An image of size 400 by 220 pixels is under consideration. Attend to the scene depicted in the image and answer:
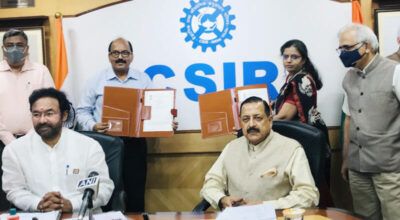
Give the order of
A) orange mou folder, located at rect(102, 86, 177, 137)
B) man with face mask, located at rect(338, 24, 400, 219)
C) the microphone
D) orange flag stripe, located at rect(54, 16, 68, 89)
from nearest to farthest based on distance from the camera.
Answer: the microphone, man with face mask, located at rect(338, 24, 400, 219), orange mou folder, located at rect(102, 86, 177, 137), orange flag stripe, located at rect(54, 16, 68, 89)

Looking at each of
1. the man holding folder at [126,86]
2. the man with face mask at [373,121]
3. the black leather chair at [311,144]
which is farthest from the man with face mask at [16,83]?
the man with face mask at [373,121]

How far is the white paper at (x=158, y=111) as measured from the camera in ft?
11.7

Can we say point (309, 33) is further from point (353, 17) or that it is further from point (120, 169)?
point (120, 169)

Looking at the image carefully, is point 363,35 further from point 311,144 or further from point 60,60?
point 60,60

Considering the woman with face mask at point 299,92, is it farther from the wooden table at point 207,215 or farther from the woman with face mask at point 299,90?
the wooden table at point 207,215

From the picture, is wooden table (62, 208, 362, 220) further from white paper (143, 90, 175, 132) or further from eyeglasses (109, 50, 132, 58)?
eyeglasses (109, 50, 132, 58)

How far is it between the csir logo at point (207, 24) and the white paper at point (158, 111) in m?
0.72

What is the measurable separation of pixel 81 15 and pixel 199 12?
3.30 feet

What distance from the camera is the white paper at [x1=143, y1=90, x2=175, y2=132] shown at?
3.56 m

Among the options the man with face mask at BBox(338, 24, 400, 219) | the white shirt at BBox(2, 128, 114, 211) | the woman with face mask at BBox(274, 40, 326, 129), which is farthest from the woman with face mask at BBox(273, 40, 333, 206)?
the white shirt at BBox(2, 128, 114, 211)

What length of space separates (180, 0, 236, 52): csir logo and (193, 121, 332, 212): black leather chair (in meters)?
1.41

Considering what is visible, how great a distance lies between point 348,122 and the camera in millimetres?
→ 3174

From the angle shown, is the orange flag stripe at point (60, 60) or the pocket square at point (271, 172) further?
the orange flag stripe at point (60, 60)

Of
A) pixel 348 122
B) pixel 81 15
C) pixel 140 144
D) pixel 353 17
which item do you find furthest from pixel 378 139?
pixel 81 15
